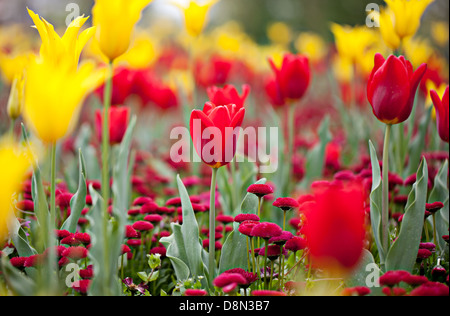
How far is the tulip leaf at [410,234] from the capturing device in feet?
3.27

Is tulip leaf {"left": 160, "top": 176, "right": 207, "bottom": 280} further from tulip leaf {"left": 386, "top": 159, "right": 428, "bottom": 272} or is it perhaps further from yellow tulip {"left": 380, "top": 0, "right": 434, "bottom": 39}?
yellow tulip {"left": 380, "top": 0, "right": 434, "bottom": 39}

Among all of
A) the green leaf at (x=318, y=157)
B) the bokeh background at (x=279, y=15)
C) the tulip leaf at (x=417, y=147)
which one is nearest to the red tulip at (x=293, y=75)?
the green leaf at (x=318, y=157)

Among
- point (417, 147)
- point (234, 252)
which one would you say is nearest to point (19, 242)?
point (234, 252)

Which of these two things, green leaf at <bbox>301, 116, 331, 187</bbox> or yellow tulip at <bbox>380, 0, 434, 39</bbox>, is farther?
green leaf at <bbox>301, 116, 331, 187</bbox>

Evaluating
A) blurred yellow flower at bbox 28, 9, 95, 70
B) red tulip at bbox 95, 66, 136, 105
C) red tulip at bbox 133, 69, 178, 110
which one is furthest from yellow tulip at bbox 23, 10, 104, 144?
red tulip at bbox 133, 69, 178, 110

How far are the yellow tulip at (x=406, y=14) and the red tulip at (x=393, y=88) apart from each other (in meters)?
0.37

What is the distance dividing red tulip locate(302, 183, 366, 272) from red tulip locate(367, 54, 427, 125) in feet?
1.39

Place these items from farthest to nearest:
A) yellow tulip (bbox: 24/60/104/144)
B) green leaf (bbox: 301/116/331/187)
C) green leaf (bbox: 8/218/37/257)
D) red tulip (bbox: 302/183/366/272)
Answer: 1. green leaf (bbox: 301/116/331/187)
2. green leaf (bbox: 8/218/37/257)
3. yellow tulip (bbox: 24/60/104/144)
4. red tulip (bbox: 302/183/366/272)

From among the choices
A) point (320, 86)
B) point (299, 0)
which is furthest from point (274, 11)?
point (320, 86)

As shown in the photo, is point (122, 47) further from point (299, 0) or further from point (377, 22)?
point (299, 0)

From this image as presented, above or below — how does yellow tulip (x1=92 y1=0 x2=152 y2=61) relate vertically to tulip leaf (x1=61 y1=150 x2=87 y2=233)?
above

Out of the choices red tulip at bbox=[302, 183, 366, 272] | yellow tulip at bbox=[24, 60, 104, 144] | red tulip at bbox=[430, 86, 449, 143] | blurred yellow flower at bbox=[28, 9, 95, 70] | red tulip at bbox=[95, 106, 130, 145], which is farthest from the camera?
red tulip at bbox=[95, 106, 130, 145]

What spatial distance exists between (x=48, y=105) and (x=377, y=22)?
3.69 feet

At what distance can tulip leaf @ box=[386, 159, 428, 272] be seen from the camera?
3.27 feet
